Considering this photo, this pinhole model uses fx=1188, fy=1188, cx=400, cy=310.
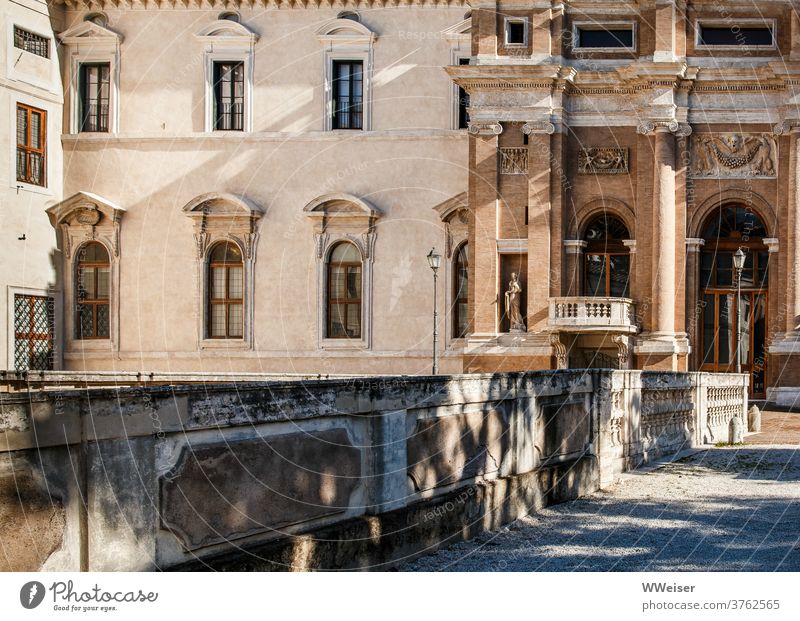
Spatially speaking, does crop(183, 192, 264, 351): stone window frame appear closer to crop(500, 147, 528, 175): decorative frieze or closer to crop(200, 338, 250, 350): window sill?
crop(200, 338, 250, 350): window sill

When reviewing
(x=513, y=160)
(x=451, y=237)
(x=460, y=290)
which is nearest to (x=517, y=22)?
(x=513, y=160)

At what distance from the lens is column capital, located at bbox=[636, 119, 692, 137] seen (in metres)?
35.9

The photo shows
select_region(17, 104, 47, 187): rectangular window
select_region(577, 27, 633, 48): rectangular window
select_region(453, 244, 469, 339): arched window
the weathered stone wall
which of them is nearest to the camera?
the weathered stone wall

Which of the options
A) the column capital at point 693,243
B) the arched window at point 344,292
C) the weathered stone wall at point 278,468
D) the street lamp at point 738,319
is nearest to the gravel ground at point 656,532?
the weathered stone wall at point 278,468

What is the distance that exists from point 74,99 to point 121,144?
2236 mm

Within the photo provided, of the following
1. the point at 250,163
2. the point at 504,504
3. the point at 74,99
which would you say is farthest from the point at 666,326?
the point at 504,504

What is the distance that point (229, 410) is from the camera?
24.9 ft

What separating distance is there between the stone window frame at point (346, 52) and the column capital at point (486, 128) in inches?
194

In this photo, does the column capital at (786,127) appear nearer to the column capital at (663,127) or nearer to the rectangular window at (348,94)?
the column capital at (663,127)

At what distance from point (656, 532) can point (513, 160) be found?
85.4ft

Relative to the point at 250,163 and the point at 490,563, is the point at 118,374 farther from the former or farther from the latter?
the point at 490,563

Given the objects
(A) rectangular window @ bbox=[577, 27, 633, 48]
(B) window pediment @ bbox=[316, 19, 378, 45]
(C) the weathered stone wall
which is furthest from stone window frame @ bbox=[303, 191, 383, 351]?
(C) the weathered stone wall

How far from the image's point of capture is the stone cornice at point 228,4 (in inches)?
1590

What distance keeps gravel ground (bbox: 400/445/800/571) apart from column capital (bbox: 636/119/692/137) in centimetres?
2144
